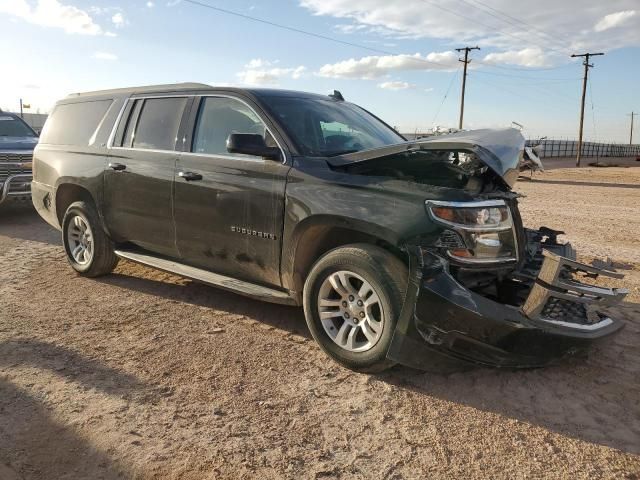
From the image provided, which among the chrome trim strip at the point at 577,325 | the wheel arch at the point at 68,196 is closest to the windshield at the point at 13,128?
the wheel arch at the point at 68,196

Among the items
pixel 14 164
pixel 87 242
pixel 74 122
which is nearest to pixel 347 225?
pixel 87 242

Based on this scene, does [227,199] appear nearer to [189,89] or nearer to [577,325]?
[189,89]

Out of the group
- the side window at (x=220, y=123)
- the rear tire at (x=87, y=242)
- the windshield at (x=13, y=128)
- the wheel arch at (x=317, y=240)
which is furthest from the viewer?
the windshield at (x=13, y=128)

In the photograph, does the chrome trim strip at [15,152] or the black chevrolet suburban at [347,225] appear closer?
the black chevrolet suburban at [347,225]

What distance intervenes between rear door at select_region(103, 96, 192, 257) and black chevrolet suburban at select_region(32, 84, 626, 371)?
0.02 m

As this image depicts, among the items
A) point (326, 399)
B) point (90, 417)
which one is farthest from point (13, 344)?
point (326, 399)

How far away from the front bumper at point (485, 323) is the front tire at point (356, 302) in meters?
0.14

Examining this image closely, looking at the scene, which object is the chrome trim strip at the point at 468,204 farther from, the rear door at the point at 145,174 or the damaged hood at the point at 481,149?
the rear door at the point at 145,174

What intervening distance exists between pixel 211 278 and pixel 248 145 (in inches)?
49.5

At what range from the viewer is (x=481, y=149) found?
340 cm

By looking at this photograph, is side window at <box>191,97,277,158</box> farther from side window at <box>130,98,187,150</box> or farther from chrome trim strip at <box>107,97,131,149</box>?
chrome trim strip at <box>107,97,131,149</box>

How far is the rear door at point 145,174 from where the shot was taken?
4.86 metres

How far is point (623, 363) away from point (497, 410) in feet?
4.07

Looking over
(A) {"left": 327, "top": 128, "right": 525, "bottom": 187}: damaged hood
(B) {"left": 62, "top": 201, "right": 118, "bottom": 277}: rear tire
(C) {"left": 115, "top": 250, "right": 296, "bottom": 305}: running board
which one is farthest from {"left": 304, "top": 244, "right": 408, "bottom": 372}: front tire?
(B) {"left": 62, "top": 201, "right": 118, "bottom": 277}: rear tire
